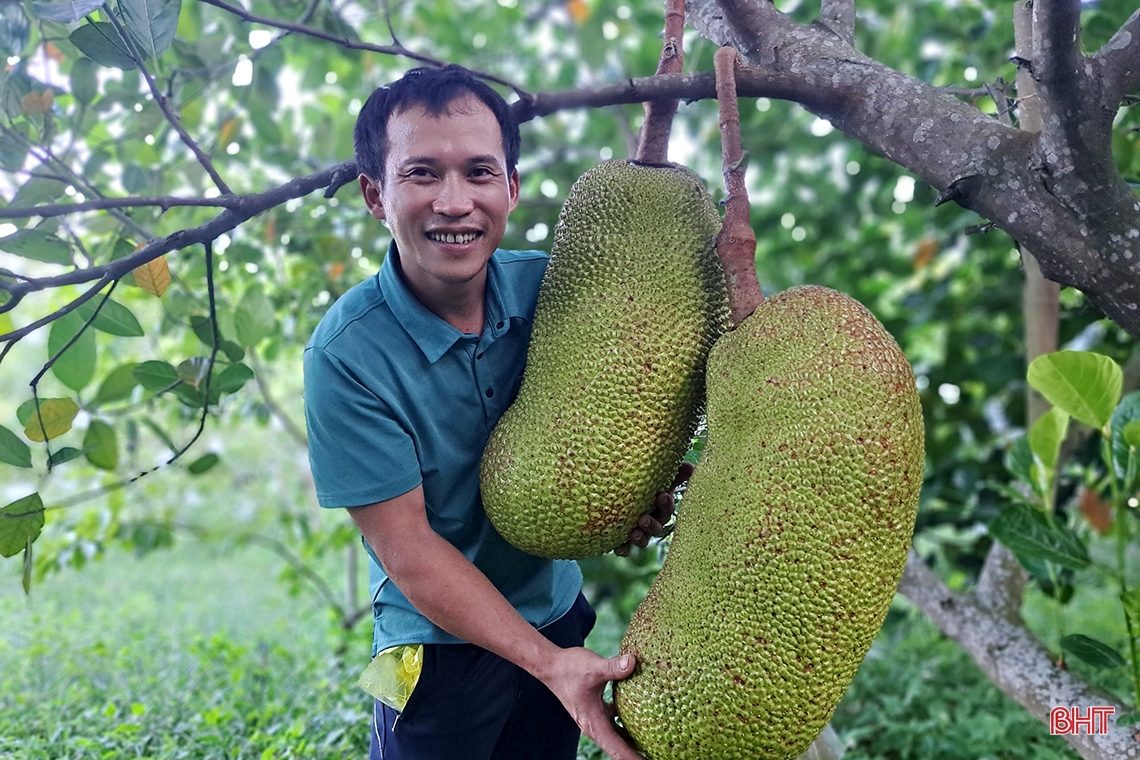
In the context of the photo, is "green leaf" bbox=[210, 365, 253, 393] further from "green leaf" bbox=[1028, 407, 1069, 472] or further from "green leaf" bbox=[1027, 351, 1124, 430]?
"green leaf" bbox=[1028, 407, 1069, 472]

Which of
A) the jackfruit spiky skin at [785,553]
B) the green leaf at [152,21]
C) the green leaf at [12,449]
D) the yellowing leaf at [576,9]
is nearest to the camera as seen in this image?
the jackfruit spiky skin at [785,553]

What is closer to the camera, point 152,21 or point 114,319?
point 152,21

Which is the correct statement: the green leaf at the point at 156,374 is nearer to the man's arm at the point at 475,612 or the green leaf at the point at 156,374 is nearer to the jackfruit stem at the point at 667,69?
the man's arm at the point at 475,612

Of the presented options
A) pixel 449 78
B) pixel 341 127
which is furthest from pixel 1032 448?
pixel 341 127

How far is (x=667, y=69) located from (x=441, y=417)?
58cm

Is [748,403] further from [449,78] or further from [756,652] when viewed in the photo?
[449,78]

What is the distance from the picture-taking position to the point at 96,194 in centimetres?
153

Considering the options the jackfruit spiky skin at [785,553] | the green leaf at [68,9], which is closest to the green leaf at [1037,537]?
the jackfruit spiky skin at [785,553]

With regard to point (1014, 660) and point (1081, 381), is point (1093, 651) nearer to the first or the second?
point (1014, 660)

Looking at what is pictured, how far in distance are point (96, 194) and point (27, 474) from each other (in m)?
4.47

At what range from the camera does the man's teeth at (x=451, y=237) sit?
3.97ft

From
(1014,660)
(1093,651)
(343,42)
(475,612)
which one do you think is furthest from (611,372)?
(1014,660)

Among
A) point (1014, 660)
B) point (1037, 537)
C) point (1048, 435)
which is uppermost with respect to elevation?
point (1048, 435)

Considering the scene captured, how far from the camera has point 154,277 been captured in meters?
1.40
